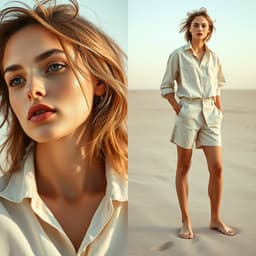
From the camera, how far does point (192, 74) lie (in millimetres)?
1740

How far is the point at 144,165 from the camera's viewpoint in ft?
6.12

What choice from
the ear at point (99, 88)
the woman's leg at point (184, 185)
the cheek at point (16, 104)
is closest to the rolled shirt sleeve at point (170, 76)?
the woman's leg at point (184, 185)

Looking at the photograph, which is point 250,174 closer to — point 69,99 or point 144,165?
point 144,165

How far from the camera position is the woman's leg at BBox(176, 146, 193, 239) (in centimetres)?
180

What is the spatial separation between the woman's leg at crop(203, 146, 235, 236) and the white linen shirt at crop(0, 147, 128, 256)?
46 centimetres

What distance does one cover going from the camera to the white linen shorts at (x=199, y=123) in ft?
5.74

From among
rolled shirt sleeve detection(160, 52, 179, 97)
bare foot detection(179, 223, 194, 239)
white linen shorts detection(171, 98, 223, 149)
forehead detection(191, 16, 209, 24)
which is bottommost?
bare foot detection(179, 223, 194, 239)

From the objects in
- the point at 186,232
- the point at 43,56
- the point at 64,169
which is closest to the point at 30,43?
the point at 43,56

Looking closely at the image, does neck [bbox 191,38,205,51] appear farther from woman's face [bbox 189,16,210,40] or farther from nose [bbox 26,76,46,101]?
nose [bbox 26,76,46,101]

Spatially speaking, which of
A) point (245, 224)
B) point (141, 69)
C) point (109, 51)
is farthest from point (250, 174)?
point (109, 51)

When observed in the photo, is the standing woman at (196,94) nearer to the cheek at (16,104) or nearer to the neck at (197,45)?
the neck at (197,45)

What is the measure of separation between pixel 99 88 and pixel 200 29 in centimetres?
53

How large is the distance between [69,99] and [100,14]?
1.12ft

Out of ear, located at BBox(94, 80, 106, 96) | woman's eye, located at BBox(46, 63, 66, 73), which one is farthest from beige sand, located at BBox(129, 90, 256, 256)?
woman's eye, located at BBox(46, 63, 66, 73)
